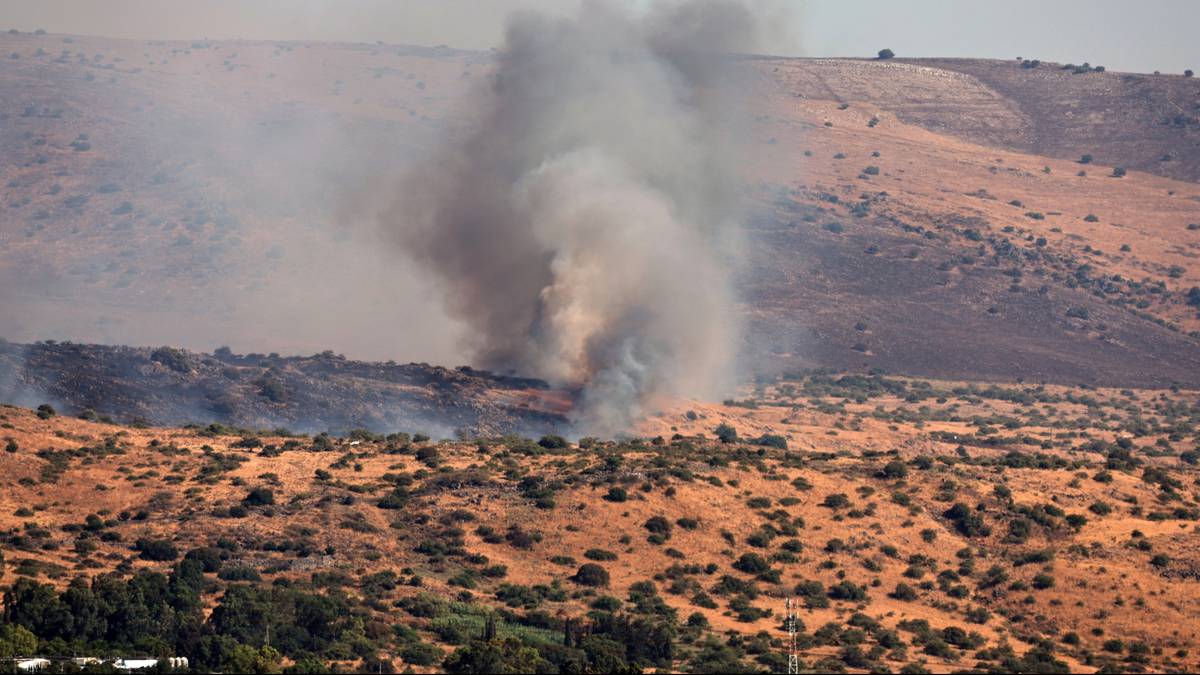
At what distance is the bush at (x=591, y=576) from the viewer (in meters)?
64.0

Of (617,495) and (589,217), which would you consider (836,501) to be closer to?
(617,495)

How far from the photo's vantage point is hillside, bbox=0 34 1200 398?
138 metres

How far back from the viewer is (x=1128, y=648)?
192ft

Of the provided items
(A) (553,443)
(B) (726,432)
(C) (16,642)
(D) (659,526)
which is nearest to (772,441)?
(B) (726,432)

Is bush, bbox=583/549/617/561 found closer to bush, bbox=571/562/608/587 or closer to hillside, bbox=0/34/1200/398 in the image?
bush, bbox=571/562/608/587

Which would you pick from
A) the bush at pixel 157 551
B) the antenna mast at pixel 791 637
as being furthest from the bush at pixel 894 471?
the bush at pixel 157 551

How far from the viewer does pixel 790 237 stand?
16012 centimetres

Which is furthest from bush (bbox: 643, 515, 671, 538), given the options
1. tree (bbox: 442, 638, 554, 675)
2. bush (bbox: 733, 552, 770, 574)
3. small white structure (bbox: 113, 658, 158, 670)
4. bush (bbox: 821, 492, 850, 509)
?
small white structure (bbox: 113, 658, 158, 670)

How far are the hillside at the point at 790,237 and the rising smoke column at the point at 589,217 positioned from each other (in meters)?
9.31

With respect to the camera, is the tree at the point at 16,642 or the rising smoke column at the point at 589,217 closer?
the tree at the point at 16,642

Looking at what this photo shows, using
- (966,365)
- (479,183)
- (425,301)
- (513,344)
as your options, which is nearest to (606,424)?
(513,344)

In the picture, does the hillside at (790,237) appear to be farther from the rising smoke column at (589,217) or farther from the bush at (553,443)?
the bush at (553,443)

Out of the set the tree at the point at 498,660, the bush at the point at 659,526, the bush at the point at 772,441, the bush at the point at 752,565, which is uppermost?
the bush at the point at 772,441

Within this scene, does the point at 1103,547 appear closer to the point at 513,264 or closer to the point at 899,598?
the point at 899,598
